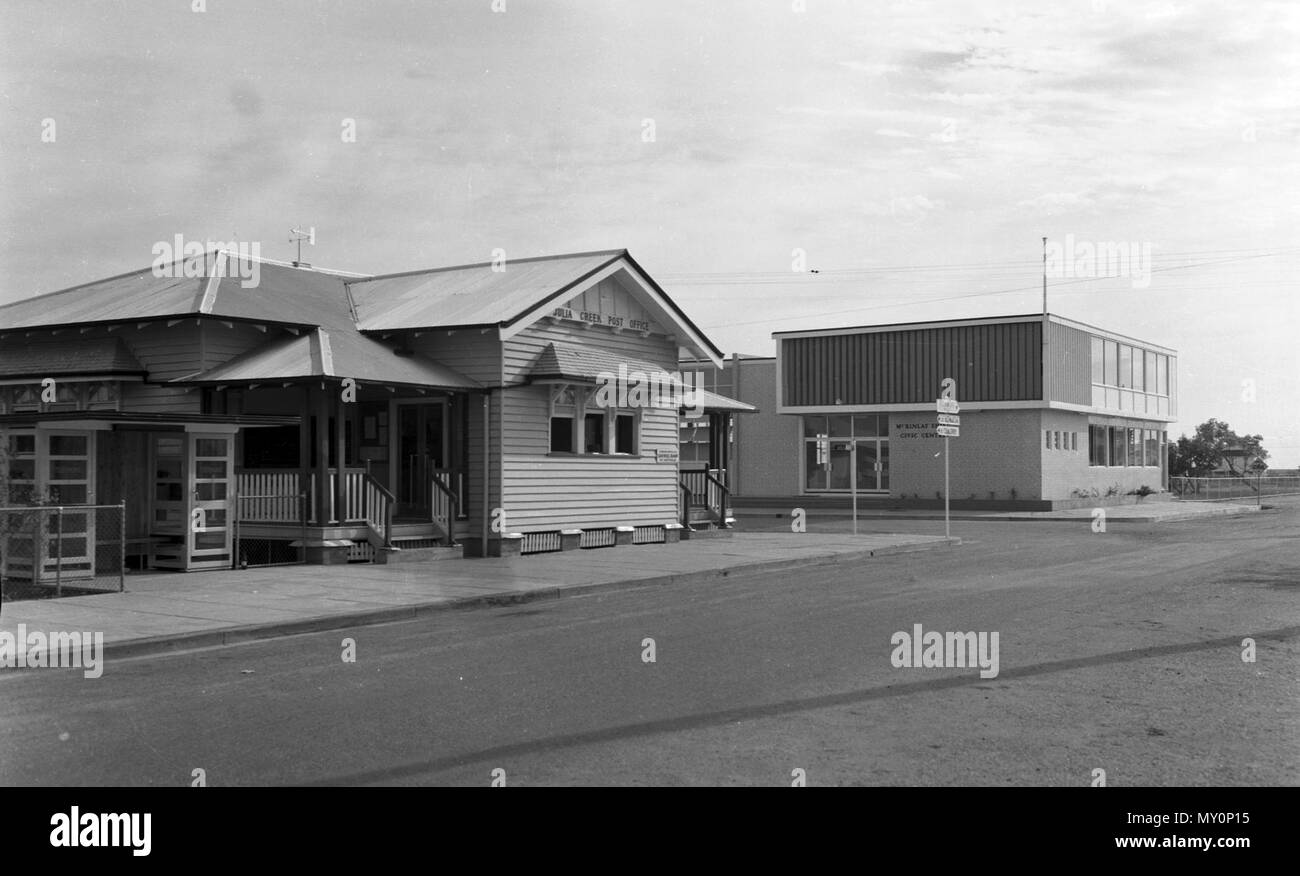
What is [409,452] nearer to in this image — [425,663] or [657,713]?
[425,663]

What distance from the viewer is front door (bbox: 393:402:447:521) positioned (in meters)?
23.8

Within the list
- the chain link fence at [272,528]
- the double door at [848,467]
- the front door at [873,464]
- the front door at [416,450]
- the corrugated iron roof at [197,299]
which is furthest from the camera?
the double door at [848,467]

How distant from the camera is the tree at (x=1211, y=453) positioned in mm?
82812

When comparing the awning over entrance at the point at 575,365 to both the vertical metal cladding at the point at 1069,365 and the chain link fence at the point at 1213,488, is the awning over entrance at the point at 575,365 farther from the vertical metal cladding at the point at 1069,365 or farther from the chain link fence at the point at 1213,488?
the chain link fence at the point at 1213,488

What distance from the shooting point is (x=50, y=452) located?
1780 cm

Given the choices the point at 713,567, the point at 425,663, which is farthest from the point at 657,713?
the point at 713,567

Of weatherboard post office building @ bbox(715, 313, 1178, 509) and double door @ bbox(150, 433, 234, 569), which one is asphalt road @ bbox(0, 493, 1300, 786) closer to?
double door @ bbox(150, 433, 234, 569)

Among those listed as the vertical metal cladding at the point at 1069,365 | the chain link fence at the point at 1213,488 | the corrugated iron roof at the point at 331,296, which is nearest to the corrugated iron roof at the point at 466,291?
the corrugated iron roof at the point at 331,296

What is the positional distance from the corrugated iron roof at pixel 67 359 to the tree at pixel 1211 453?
73275 millimetres

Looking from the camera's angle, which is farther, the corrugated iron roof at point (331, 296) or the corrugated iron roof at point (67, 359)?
the corrugated iron roof at point (331, 296)

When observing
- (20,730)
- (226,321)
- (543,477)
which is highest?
(226,321)

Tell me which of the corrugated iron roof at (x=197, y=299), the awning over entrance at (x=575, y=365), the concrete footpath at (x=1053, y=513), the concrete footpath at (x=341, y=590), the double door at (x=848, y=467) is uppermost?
the corrugated iron roof at (x=197, y=299)

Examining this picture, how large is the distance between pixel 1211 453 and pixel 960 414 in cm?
4206

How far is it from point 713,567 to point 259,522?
24.9ft
